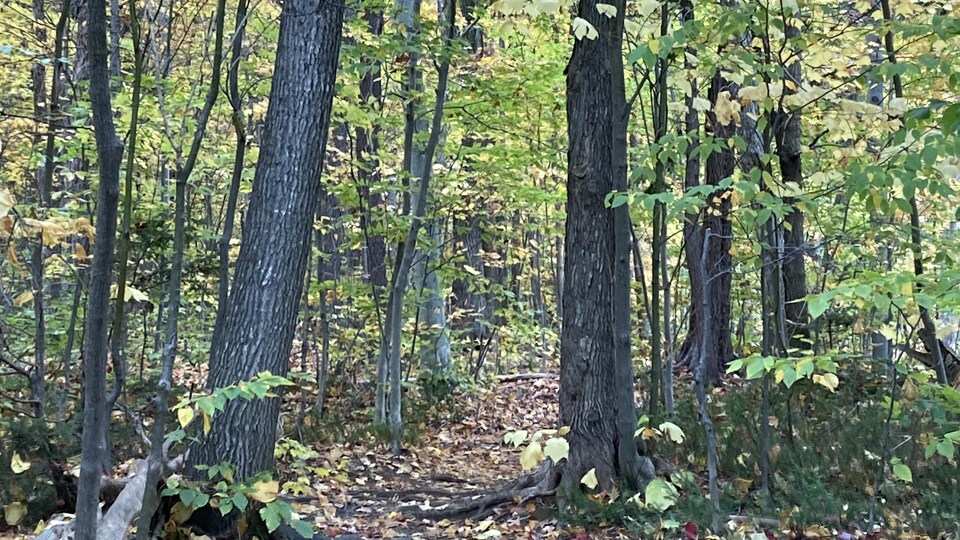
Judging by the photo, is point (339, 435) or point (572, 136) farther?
point (339, 435)

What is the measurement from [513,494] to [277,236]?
9.36 ft

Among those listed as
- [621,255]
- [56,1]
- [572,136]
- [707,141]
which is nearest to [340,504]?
[621,255]

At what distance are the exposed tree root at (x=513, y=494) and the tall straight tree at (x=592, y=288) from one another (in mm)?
205

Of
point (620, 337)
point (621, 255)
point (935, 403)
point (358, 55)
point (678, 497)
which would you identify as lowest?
point (678, 497)

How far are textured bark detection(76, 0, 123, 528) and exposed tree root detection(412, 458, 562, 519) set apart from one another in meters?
4.00

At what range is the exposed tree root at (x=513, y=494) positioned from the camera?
557cm

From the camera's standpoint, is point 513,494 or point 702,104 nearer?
point 702,104

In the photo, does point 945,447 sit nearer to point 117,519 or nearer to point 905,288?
point 905,288

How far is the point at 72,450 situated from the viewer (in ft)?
17.4

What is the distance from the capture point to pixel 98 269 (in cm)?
195

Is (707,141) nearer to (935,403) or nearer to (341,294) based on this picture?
(935,403)

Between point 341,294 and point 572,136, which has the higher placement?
point 572,136

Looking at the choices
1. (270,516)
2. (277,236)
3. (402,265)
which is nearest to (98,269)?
(270,516)

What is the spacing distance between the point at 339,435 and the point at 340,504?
214 cm
